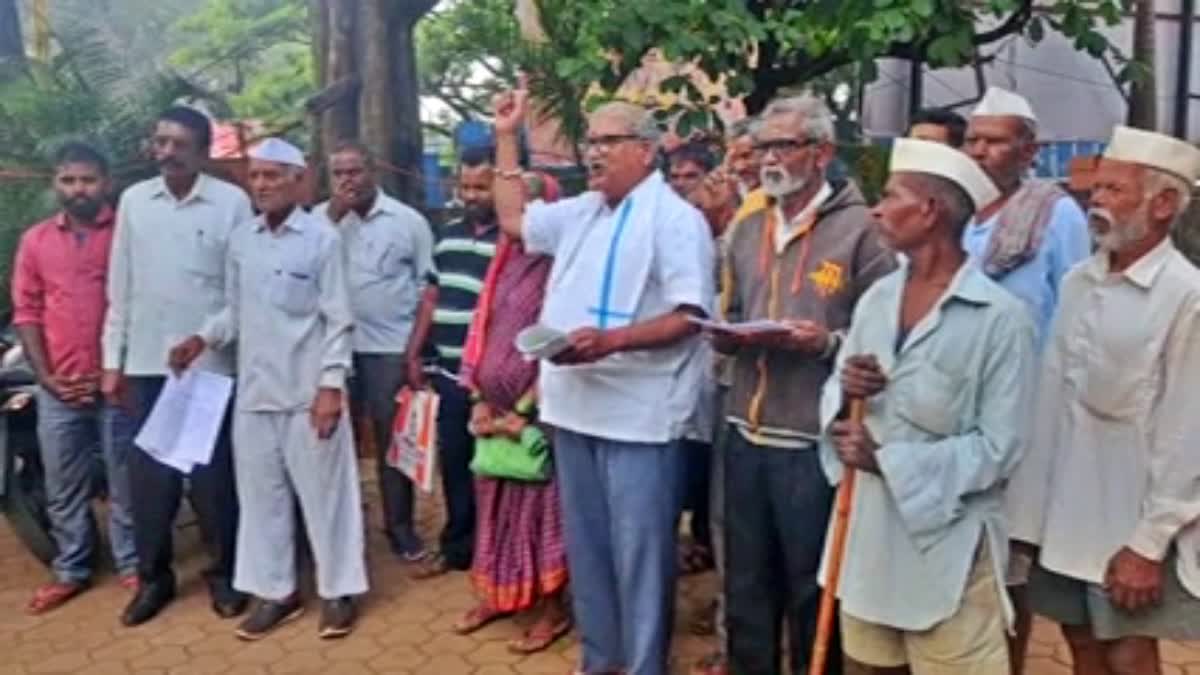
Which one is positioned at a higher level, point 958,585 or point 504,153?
point 504,153

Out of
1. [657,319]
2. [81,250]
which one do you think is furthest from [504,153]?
[81,250]

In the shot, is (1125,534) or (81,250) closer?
(1125,534)

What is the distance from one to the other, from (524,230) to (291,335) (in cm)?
103

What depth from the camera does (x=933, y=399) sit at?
2.55 meters

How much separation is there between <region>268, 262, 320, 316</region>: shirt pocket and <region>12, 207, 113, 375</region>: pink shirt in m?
0.85

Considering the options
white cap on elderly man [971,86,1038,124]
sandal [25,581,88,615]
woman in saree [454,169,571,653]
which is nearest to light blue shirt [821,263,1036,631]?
white cap on elderly man [971,86,1038,124]

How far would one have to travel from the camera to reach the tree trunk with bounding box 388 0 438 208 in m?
7.23

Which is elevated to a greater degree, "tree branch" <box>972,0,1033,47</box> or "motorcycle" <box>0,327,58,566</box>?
"tree branch" <box>972,0,1033,47</box>

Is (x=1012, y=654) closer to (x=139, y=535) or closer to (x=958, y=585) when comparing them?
(x=958, y=585)

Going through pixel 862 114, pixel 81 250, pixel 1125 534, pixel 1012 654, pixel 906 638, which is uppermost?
pixel 862 114

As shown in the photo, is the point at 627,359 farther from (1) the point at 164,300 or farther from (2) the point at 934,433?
(1) the point at 164,300

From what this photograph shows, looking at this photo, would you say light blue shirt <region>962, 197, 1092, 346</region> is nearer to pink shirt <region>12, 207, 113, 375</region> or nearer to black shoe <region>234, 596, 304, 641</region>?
black shoe <region>234, 596, 304, 641</region>

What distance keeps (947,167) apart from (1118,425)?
0.68m

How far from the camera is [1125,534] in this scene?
2.61 m
